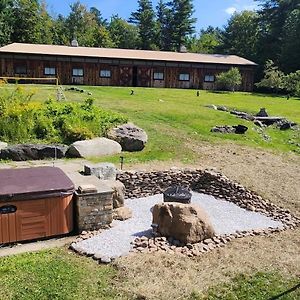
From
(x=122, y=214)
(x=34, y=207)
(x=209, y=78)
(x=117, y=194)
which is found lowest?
(x=122, y=214)

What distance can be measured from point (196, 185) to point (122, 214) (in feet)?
12.8

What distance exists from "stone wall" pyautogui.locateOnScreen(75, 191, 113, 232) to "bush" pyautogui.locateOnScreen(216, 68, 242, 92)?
29.5 metres

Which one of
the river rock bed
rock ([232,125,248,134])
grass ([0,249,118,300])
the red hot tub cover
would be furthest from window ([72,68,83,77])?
grass ([0,249,118,300])

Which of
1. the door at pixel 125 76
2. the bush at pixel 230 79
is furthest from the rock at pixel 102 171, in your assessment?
the bush at pixel 230 79

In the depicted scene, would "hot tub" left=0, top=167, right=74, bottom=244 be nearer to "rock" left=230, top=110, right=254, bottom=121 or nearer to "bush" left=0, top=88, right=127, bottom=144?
"bush" left=0, top=88, right=127, bottom=144

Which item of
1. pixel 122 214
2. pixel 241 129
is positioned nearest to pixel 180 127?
pixel 241 129

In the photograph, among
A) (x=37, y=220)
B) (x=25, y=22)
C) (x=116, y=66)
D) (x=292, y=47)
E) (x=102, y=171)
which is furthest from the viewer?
(x=25, y=22)

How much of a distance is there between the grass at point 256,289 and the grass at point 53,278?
62.9 inches

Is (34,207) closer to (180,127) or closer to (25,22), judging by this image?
(180,127)

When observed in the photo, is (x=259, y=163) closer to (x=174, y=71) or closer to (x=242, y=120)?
(x=242, y=120)

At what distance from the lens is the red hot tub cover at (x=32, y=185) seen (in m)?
8.36

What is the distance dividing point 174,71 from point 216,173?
84.8ft

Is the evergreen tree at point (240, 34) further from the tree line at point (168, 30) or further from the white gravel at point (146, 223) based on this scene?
the white gravel at point (146, 223)

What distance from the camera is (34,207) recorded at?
28.3ft
